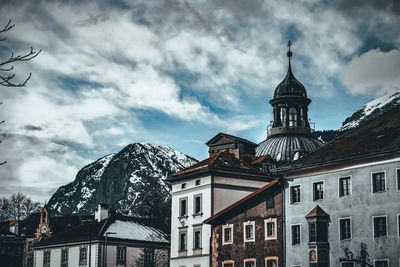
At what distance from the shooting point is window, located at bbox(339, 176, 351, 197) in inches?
1998

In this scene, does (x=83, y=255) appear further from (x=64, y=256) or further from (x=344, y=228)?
(x=344, y=228)

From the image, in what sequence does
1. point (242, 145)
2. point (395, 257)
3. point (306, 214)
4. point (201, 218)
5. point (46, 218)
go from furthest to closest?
point (46, 218)
point (242, 145)
point (201, 218)
point (306, 214)
point (395, 257)

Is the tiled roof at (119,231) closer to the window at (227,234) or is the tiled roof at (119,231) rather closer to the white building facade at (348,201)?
the window at (227,234)

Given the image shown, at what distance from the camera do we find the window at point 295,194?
5450 centimetres

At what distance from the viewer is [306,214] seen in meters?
53.1

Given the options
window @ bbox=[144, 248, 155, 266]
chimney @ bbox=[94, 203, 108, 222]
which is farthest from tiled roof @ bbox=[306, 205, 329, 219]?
chimney @ bbox=[94, 203, 108, 222]

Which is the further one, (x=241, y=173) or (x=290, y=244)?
(x=241, y=173)

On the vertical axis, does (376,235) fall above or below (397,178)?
below

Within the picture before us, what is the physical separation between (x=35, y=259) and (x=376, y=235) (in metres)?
52.0

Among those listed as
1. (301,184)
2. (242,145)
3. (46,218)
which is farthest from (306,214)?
(46,218)

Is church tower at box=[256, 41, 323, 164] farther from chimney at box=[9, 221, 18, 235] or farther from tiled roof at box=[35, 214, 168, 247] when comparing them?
chimney at box=[9, 221, 18, 235]

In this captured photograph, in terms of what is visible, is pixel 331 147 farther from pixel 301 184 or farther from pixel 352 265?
pixel 352 265

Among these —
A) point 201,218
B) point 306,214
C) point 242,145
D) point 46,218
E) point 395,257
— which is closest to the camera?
point 395,257

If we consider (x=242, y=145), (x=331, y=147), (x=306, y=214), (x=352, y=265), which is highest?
(x=242, y=145)
